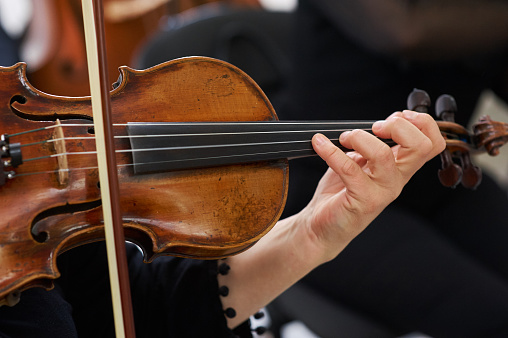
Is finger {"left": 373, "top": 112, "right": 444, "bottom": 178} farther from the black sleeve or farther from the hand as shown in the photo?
the black sleeve

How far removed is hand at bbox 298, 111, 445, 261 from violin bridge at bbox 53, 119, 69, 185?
0.23m

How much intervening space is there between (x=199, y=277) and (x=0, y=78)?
0.30 metres

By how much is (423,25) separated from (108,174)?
61cm

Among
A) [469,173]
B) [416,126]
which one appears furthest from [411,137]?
[469,173]

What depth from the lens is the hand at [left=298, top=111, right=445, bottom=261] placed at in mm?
521

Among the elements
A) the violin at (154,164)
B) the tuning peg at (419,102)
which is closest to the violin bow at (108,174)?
the violin at (154,164)

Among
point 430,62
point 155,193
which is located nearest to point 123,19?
point 430,62

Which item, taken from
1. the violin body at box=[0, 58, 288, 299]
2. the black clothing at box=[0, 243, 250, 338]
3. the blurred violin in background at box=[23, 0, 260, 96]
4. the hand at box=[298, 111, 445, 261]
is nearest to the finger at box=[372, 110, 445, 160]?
the hand at box=[298, 111, 445, 261]

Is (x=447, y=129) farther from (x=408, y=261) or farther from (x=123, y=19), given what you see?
(x=123, y=19)

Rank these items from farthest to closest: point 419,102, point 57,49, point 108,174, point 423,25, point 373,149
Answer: point 57,49 < point 423,25 < point 419,102 < point 373,149 < point 108,174

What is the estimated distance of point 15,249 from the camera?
1.34 ft

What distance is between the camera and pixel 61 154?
440 mm

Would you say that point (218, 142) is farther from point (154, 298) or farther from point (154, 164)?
point (154, 298)

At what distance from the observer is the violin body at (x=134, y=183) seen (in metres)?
0.42
